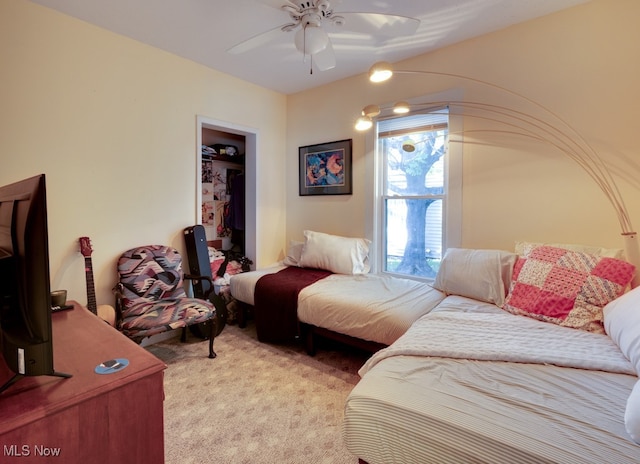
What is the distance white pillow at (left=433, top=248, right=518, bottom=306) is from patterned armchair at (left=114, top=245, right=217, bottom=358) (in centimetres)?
195

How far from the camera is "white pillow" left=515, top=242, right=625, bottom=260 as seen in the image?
6.45 feet

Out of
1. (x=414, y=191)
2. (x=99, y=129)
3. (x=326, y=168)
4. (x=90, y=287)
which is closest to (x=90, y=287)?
(x=90, y=287)

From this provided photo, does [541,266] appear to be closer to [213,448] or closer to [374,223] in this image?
[374,223]

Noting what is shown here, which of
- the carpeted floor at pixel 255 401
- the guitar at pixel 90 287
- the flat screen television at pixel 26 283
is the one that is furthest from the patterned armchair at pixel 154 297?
the flat screen television at pixel 26 283

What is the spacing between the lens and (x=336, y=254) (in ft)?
10.4

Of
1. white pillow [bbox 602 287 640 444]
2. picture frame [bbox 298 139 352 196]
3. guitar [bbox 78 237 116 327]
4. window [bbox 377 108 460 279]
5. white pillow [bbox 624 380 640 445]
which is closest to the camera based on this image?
white pillow [bbox 624 380 640 445]

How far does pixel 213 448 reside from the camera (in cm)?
164

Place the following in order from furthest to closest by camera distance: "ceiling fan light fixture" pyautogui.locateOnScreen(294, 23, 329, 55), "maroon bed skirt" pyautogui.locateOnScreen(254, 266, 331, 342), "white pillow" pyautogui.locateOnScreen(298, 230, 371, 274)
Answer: "white pillow" pyautogui.locateOnScreen(298, 230, 371, 274), "maroon bed skirt" pyautogui.locateOnScreen(254, 266, 331, 342), "ceiling fan light fixture" pyautogui.locateOnScreen(294, 23, 329, 55)

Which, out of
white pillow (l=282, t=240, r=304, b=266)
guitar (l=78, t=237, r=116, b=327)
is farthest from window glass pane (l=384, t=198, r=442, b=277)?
guitar (l=78, t=237, r=116, b=327)

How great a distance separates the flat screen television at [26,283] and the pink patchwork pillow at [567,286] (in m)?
2.35

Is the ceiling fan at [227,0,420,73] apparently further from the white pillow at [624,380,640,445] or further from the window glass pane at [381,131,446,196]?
the white pillow at [624,380,640,445]

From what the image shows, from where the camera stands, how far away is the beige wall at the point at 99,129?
84.4 inches

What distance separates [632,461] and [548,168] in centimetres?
203

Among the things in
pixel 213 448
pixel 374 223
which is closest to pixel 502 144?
pixel 374 223
